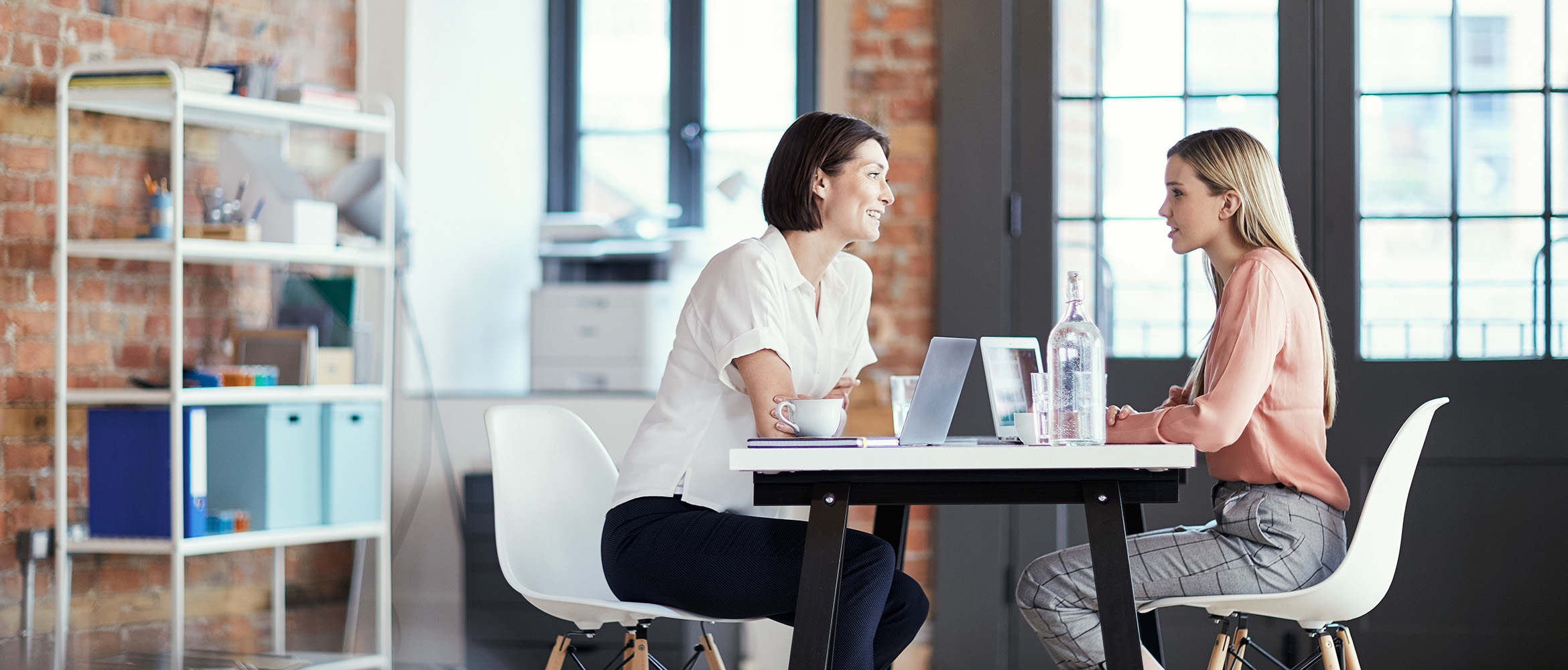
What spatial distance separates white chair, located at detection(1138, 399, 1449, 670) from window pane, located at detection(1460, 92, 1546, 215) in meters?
1.41

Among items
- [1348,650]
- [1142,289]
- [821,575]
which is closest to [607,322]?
[1142,289]

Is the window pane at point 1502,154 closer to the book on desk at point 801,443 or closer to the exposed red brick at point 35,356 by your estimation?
the book on desk at point 801,443

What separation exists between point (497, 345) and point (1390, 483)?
9.54 ft

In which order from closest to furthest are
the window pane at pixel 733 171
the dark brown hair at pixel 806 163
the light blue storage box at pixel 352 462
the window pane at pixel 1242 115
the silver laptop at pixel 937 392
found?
1. the silver laptop at pixel 937 392
2. the dark brown hair at pixel 806 163
3. the window pane at pixel 1242 115
4. the light blue storage box at pixel 352 462
5. the window pane at pixel 733 171

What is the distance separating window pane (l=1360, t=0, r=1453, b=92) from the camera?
10.4 feet

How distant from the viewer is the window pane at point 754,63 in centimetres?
427

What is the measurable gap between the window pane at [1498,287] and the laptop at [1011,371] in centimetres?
182

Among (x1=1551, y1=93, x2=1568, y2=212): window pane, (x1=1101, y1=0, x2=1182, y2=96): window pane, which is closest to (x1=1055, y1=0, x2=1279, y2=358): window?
(x1=1101, y1=0, x2=1182, y2=96): window pane

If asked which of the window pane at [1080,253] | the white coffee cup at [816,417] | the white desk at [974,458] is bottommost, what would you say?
the white desk at [974,458]

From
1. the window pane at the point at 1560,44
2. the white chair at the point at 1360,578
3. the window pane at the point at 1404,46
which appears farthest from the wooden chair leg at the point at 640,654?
the window pane at the point at 1560,44

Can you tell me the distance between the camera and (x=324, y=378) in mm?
3385

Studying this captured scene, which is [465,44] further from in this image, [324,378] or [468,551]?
[468,551]

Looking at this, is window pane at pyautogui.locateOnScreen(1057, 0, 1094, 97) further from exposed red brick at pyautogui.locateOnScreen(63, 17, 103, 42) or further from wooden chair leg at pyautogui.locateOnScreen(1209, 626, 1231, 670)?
exposed red brick at pyautogui.locateOnScreen(63, 17, 103, 42)

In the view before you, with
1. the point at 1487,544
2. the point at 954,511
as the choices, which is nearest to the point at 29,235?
the point at 954,511
